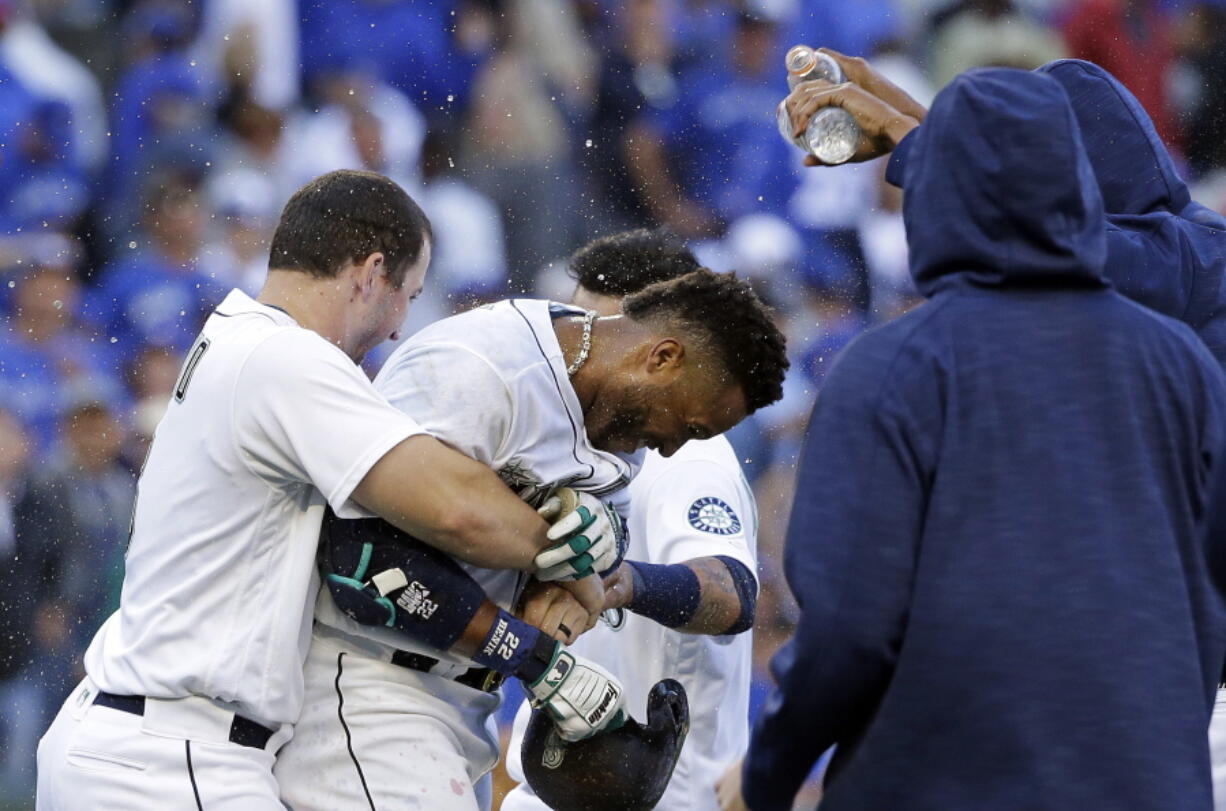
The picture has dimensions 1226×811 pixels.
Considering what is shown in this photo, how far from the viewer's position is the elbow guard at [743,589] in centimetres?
367

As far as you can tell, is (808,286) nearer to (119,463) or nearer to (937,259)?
(119,463)

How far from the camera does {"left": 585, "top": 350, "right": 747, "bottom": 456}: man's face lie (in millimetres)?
3273

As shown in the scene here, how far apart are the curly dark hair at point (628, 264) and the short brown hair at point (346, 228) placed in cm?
84

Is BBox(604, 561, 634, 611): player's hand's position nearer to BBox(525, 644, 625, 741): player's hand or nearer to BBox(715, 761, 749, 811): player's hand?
BBox(525, 644, 625, 741): player's hand

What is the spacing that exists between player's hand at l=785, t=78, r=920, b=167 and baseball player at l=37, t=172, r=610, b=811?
1.01 meters

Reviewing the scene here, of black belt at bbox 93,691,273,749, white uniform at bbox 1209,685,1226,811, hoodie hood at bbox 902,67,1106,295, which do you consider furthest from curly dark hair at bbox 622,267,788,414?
white uniform at bbox 1209,685,1226,811

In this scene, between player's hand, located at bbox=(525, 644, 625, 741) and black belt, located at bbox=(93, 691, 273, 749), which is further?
player's hand, located at bbox=(525, 644, 625, 741)

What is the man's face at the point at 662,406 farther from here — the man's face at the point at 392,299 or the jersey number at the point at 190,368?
the jersey number at the point at 190,368

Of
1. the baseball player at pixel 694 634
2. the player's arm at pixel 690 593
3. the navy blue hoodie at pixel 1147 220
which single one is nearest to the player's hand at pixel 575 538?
the player's arm at pixel 690 593

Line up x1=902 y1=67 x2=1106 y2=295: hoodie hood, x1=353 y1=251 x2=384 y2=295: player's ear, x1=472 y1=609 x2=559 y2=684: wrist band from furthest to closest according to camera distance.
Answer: x1=353 y1=251 x2=384 y2=295: player's ear < x1=472 y1=609 x2=559 y2=684: wrist band < x1=902 y1=67 x2=1106 y2=295: hoodie hood

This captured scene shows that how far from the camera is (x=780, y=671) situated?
88.5 inches

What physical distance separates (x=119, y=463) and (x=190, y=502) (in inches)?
173

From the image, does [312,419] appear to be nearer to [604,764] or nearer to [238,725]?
[238,725]

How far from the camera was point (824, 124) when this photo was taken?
10.5 feet
